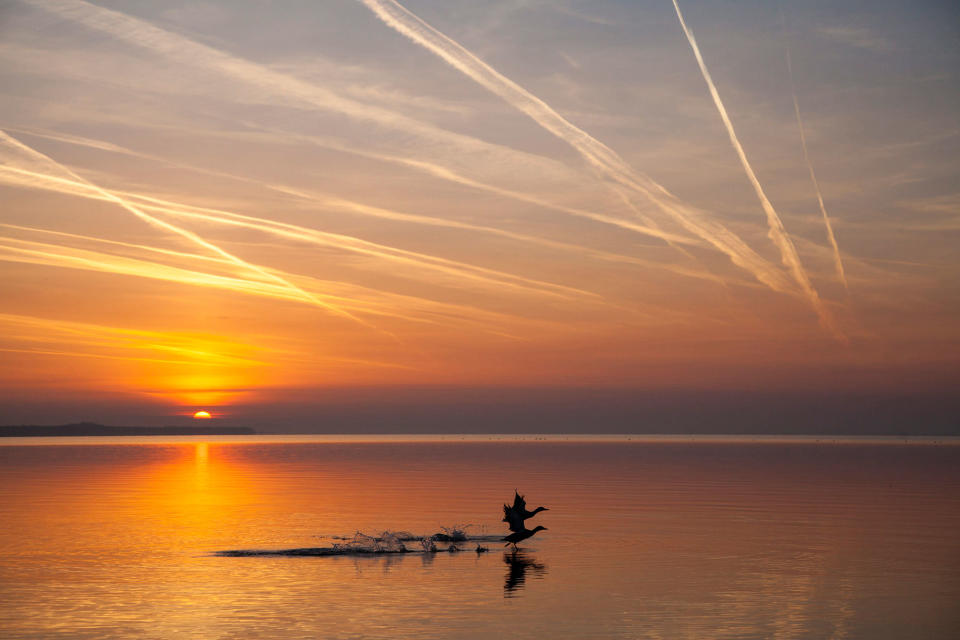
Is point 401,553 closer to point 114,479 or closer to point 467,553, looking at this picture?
point 467,553

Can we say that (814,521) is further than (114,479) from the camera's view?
No

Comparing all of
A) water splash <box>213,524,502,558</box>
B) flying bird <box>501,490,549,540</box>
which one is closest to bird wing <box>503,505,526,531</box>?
flying bird <box>501,490,549,540</box>

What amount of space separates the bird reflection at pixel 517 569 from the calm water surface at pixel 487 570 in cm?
14

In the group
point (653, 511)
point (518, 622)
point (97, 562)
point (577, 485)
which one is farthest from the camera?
point (577, 485)

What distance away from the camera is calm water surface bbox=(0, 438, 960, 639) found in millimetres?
30141

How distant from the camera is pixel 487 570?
41281 millimetres

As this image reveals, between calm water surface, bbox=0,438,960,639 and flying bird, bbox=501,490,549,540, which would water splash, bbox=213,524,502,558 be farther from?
flying bird, bbox=501,490,549,540

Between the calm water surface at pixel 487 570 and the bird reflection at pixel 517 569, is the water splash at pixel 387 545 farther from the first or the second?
the bird reflection at pixel 517 569

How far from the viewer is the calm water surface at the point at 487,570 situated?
3014cm

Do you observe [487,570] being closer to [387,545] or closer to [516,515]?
[516,515]

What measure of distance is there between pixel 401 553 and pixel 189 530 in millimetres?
13977

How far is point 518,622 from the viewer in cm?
3045

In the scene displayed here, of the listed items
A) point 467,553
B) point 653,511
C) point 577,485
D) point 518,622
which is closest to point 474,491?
point 577,485

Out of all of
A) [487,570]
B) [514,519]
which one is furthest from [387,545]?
[487,570]
